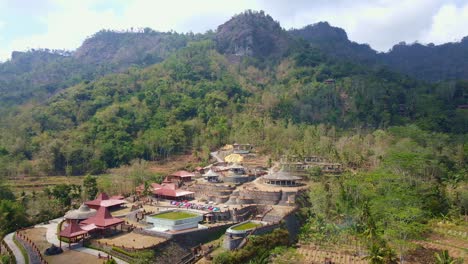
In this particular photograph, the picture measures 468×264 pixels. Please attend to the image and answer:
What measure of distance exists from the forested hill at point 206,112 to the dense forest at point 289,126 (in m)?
0.28

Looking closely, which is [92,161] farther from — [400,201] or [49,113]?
[400,201]

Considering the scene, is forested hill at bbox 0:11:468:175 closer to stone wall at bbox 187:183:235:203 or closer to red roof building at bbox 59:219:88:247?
stone wall at bbox 187:183:235:203

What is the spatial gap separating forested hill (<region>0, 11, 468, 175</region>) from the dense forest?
0.28 metres

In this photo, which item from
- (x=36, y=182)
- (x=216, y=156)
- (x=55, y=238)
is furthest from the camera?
(x=216, y=156)

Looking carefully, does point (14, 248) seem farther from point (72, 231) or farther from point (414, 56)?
point (414, 56)

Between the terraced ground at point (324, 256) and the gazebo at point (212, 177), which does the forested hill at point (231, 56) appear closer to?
the gazebo at point (212, 177)

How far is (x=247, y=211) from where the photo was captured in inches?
1542

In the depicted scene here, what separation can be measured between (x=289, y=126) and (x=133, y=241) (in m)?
43.3

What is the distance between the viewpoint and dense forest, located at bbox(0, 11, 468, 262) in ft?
126

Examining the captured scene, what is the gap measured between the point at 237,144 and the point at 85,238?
39912mm

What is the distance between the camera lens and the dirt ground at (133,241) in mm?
30531

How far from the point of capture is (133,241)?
31.6 m

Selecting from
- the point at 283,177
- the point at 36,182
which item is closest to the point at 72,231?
the point at 283,177

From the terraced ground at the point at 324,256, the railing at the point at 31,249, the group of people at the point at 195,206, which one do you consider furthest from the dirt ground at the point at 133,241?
the terraced ground at the point at 324,256
